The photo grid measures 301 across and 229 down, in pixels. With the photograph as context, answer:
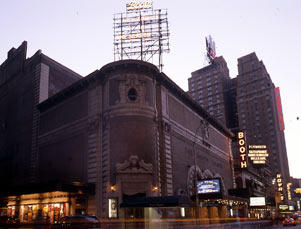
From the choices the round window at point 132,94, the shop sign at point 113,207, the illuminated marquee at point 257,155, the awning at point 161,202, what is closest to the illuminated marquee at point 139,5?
the round window at point 132,94

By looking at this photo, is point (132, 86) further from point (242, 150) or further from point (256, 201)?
point (242, 150)

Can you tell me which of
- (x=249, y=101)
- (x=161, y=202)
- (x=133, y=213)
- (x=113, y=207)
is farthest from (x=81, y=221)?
(x=249, y=101)

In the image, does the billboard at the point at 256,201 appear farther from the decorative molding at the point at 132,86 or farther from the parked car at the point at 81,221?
the parked car at the point at 81,221

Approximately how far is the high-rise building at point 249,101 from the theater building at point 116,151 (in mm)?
79817

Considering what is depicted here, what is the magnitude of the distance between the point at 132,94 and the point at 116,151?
739cm

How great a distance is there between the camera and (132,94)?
40938 mm

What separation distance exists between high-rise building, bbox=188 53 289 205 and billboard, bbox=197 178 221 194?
79.8 m

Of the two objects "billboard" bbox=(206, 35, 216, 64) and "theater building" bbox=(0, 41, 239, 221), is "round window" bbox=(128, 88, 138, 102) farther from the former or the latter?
"billboard" bbox=(206, 35, 216, 64)

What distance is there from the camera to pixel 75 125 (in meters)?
45.1

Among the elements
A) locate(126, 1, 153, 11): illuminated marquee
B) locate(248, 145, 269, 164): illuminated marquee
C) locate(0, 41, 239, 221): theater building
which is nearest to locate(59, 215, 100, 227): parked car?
locate(0, 41, 239, 221): theater building

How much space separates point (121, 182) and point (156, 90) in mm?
13116

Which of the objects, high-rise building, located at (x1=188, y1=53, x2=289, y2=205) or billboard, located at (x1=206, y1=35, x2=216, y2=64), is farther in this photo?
billboard, located at (x1=206, y1=35, x2=216, y2=64)

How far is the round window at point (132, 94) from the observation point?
40.7 meters

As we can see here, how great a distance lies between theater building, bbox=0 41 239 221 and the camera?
3734cm
